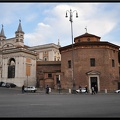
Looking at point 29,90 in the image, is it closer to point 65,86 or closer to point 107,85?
point 65,86

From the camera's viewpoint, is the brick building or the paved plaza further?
the brick building

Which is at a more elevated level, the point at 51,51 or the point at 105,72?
the point at 51,51

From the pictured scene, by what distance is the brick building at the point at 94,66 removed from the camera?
4162cm

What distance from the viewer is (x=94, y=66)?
1677 inches

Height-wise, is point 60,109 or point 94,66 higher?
point 94,66

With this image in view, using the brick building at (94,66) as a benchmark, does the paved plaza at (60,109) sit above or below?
Answer: below

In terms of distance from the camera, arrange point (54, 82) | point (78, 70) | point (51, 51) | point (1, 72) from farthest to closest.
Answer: point (51, 51) → point (1, 72) → point (54, 82) → point (78, 70)

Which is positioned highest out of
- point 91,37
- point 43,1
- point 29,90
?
point 91,37

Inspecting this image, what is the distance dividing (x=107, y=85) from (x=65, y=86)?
9.66m

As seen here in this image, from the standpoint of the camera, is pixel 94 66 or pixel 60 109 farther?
pixel 94 66

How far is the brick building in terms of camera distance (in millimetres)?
41625

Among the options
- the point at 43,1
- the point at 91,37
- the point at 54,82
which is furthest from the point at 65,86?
the point at 43,1

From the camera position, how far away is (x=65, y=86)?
4422 centimetres

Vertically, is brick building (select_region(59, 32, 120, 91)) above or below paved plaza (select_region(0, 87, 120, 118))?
above
